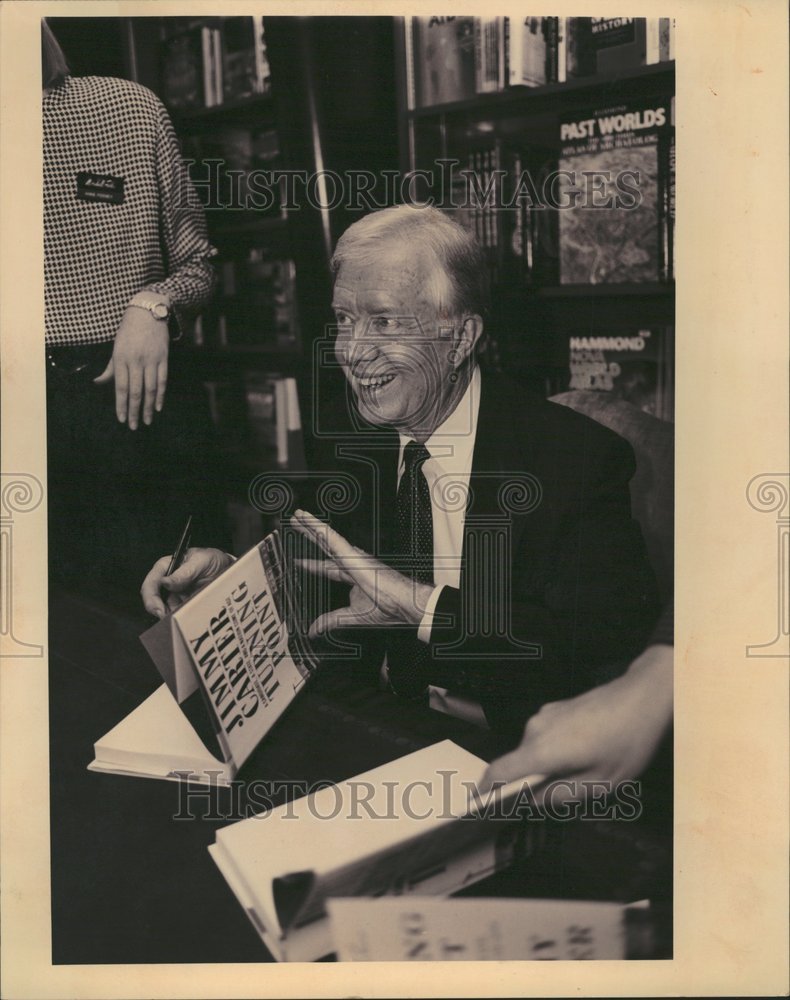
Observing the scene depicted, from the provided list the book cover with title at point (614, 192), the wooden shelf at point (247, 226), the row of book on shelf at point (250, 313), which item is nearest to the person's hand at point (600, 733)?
the book cover with title at point (614, 192)

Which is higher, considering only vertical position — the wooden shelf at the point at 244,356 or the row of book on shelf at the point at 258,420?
the wooden shelf at the point at 244,356

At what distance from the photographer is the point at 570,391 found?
1.58 meters

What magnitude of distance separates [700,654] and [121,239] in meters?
1.23

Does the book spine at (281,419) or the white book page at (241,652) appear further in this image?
the book spine at (281,419)

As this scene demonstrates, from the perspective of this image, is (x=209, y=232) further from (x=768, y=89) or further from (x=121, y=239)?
(x=768, y=89)

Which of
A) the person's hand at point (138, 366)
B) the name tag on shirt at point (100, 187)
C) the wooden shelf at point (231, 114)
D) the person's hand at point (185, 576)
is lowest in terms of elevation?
the person's hand at point (185, 576)

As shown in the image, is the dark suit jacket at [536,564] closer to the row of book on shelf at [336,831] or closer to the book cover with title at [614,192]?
the row of book on shelf at [336,831]

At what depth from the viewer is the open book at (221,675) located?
4.99ft

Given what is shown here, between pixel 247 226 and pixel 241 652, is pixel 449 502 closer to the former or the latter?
pixel 241 652

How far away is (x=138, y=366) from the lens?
160 centimetres

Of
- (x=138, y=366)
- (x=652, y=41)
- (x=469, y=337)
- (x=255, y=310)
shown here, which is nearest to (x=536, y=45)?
(x=652, y=41)

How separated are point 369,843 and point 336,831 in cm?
6

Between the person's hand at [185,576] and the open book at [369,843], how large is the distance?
393 millimetres

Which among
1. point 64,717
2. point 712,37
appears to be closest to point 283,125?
point 712,37
